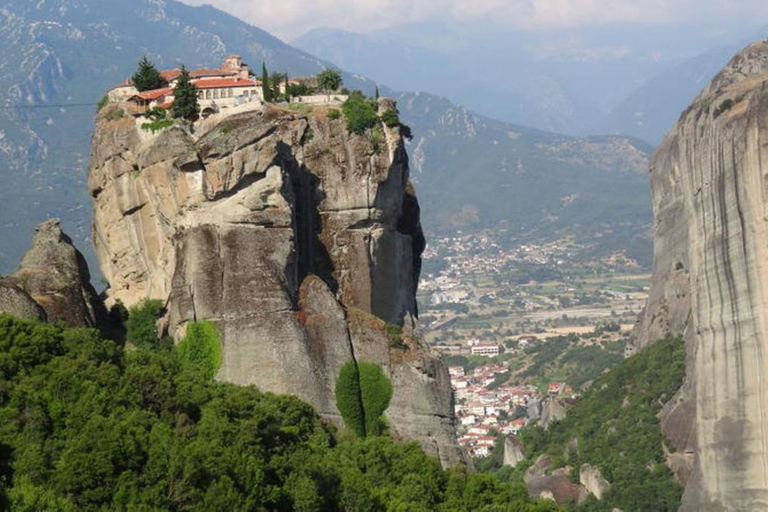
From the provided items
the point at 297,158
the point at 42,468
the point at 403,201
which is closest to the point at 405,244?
the point at 403,201

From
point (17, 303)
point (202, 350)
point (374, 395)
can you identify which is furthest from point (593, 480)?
point (17, 303)

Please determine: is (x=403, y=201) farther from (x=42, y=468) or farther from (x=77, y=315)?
(x=42, y=468)

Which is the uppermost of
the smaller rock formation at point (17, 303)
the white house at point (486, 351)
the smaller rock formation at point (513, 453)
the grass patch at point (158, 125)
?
the grass patch at point (158, 125)

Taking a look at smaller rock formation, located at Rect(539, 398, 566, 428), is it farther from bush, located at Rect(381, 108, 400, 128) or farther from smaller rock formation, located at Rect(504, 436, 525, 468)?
bush, located at Rect(381, 108, 400, 128)

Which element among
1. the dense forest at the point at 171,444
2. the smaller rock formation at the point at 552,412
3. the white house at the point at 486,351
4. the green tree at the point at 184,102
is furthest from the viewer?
the white house at the point at 486,351

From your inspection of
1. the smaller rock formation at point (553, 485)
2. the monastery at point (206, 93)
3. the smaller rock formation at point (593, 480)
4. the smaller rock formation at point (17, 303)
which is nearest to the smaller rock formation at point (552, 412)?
the smaller rock formation at point (553, 485)

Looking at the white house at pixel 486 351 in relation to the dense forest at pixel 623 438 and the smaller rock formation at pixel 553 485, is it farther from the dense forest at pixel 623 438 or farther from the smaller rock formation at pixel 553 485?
the smaller rock formation at pixel 553 485

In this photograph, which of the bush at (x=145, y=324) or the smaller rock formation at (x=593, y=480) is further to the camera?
the smaller rock formation at (x=593, y=480)
